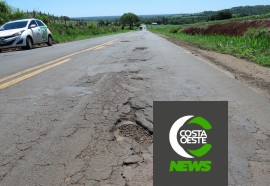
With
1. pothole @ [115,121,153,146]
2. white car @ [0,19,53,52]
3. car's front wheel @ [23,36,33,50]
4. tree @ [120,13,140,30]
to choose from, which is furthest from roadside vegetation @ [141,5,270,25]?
pothole @ [115,121,153,146]

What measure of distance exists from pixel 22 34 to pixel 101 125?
44.5 ft

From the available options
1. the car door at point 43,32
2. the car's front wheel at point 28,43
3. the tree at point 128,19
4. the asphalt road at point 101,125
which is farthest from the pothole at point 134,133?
the tree at point 128,19

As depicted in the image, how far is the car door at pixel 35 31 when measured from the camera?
1703cm

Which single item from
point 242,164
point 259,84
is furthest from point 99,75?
point 242,164

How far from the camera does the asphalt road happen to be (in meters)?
2.70

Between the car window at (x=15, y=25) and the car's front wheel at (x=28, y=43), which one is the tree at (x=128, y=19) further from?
the car's front wheel at (x=28, y=43)

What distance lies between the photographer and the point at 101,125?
383 cm

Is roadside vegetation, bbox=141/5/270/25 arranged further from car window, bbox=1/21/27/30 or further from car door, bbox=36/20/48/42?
car window, bbox=1/21/27/30

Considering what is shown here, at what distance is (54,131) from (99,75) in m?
3.72

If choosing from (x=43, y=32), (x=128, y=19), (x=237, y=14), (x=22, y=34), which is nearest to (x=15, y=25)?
(x=22, y=34)

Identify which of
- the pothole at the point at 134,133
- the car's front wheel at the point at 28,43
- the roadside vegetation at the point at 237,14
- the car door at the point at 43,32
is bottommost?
the pothole at the point at 134,133

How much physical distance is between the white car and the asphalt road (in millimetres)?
9081

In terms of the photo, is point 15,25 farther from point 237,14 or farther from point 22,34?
point 237,14

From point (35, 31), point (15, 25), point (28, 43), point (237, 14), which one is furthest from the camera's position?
point (237, 14)
